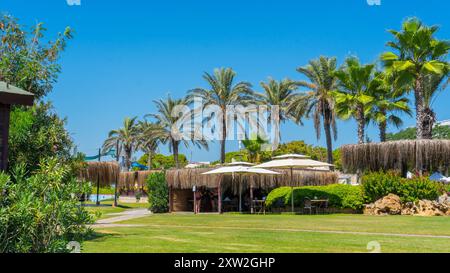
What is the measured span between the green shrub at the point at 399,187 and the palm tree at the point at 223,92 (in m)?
19.2

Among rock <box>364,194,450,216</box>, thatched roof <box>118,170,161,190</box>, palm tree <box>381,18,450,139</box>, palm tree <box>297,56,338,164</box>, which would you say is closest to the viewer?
rock <box>364,194,450,216</box>

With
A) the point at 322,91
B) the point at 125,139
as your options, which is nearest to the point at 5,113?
the point at 322,91

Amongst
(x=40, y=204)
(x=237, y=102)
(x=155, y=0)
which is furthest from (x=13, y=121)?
(x=237, y=102)

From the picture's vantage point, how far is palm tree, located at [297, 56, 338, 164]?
40500 mm

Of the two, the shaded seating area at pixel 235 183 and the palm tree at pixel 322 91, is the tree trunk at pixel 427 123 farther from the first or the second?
the palm tree at pixel 322 91

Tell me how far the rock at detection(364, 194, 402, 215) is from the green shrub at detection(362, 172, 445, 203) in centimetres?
Result: 36

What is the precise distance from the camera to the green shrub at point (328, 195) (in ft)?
83.5

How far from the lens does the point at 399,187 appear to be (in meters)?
24.0

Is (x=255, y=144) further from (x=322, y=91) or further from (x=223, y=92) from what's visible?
(x=322, y=91)

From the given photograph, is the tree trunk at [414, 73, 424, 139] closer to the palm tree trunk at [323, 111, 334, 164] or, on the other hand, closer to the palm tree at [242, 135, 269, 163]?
the palm tree trunk at [323, 111, 334, 164]

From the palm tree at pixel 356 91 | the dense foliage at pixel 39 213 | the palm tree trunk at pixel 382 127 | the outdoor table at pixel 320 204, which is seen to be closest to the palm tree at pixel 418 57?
the palm tree at pixel 356 91

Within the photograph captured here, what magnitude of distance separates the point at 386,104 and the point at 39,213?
30.4 meters

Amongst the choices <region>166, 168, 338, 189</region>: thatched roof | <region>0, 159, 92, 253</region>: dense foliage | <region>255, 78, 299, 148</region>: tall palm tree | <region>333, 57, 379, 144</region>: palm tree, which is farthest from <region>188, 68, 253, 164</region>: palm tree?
<region>0, 159, 92, 253</region>: dense foliage
